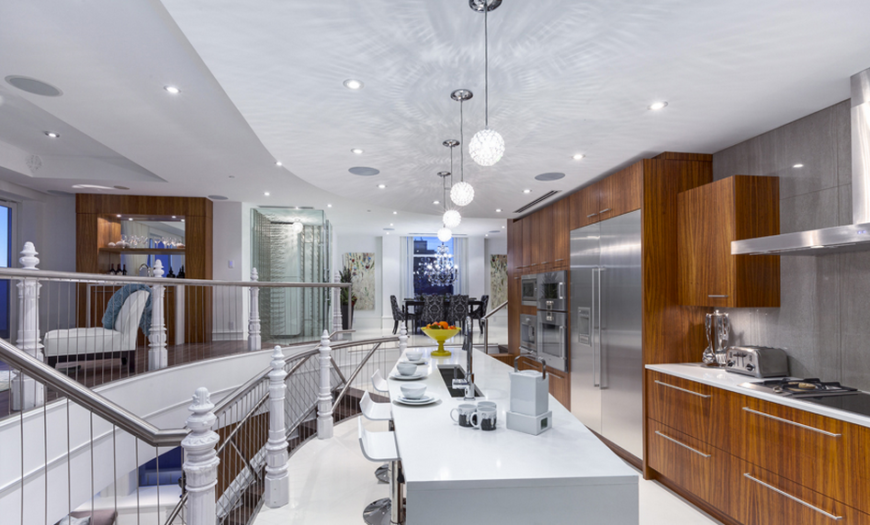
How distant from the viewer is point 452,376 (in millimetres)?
2873

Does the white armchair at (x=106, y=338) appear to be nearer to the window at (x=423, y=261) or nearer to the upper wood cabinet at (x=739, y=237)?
the upper wood cabinet at (x=739, y=237)

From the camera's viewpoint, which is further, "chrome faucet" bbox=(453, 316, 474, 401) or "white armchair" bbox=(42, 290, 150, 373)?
"white armchair" bbox=(42, 290, 150, 373)

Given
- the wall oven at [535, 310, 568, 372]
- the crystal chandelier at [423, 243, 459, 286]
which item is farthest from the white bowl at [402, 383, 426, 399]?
the crystal chandelier at [423, 243, 459, 286]

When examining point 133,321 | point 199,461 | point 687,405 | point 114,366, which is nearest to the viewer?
point 199,461

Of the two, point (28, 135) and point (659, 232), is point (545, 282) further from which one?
point (28, 135)

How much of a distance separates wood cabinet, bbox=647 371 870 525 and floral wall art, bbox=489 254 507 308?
9191 mm

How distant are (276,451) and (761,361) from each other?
320cm

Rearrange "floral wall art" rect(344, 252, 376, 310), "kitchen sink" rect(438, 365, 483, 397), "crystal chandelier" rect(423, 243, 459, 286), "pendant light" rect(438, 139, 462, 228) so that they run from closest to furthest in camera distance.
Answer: "kitchen sink" rect(438, 365, 483, 397) < "pendant light" rect(438, 139, 462, 228) < "crystal chandelier" rect(423, 243, 459, 286) < "floral wall art" rect(344, 252, 376, 310)

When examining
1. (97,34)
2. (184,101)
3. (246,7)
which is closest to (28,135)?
(184,101)

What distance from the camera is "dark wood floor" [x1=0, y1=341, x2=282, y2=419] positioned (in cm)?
334

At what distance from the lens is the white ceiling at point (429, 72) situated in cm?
173

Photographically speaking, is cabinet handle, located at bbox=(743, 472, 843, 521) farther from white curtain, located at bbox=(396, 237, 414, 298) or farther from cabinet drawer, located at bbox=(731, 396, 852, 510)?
white curtain, located at bbox=(396, 237, 414, 298)

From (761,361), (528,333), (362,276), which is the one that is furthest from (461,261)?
(761,361)

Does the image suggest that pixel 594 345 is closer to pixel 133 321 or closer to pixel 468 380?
pixel 468 380
